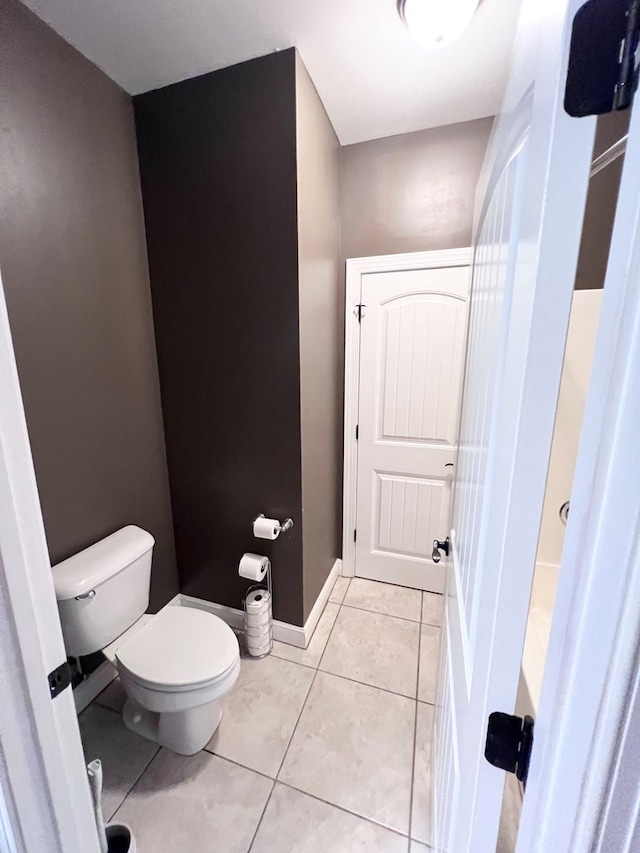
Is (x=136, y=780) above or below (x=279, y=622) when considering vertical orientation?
below

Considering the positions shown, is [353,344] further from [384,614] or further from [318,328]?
[384,614]

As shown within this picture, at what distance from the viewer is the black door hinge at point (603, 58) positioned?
31 cm

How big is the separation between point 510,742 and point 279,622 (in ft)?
5.22

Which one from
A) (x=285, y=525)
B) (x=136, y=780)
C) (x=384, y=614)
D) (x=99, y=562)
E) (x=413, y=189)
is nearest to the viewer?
(x=136, y=780)

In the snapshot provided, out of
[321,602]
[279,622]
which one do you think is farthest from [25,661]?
[321,602]

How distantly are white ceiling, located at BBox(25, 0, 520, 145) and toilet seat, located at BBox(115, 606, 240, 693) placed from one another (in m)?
2.26

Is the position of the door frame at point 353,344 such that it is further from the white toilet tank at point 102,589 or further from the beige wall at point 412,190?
the white toilet tank at point 102,589

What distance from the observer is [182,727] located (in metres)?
1.30

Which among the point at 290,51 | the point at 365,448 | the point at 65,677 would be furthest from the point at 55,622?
the point at 290,51

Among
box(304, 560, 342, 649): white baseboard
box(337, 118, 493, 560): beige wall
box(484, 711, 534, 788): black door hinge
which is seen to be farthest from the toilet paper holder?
box(337, 118, 493, 560): beige wall

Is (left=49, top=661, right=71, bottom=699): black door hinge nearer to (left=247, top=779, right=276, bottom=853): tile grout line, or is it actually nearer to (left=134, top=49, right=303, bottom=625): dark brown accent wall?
(left=247, top=779, right=276, bottom=853): tile grout line

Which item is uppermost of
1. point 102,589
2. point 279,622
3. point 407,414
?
point 407,414

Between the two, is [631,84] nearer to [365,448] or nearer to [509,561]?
[509,561]

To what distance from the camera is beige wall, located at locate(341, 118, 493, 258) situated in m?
1.82
